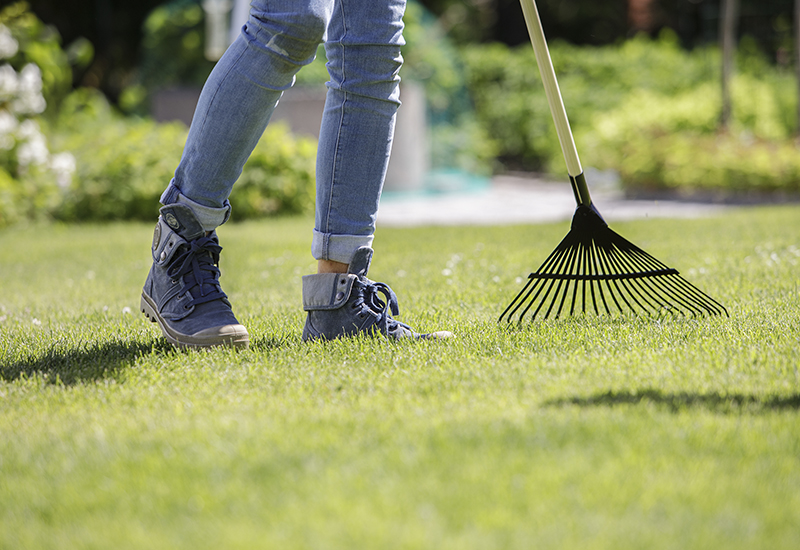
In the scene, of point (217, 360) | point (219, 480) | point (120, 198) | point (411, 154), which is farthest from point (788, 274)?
point (411, 154)

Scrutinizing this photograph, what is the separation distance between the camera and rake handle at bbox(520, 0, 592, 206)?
8.77 ft

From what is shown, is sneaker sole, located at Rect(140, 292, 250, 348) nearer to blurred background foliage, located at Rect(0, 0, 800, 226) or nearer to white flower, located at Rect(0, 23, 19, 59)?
blurred background foliage, located at Rect(0, 0, 800, 226)

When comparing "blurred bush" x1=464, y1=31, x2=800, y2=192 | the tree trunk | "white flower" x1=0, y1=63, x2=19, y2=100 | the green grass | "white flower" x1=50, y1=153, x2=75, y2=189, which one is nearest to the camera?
the green grass

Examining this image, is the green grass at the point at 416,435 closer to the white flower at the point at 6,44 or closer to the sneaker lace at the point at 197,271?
the sneaker lace at the point at 197,271

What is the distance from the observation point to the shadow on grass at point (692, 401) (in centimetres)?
176

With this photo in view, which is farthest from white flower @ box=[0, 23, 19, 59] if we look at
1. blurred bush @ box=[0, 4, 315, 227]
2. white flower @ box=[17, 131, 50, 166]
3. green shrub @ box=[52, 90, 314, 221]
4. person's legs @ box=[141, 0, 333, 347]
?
person's legs @ box=[141, 0, 333, 347]

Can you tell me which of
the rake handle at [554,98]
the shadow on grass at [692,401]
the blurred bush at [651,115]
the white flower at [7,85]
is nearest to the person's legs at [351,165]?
the rake handle at [554,98]

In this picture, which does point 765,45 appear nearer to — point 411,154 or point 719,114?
point 719,114

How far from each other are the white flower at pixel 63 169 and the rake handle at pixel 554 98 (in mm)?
6021

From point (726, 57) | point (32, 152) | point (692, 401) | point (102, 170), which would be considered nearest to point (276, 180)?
point (102, 170)

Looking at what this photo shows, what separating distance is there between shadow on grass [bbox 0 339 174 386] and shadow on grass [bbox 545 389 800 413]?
120 centimetres

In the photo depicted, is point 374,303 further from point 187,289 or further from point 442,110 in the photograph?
point 442,110

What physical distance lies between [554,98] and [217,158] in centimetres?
109

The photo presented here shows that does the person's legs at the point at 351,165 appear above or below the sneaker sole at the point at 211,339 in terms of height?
above
